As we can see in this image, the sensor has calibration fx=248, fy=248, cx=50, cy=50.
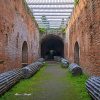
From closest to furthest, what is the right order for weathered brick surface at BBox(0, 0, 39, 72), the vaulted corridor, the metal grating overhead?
the vaulted corridor, weathered brick surface at BBox(0, 0, 39, 72), the metal grating overhead

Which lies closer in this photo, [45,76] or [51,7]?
[45,76]

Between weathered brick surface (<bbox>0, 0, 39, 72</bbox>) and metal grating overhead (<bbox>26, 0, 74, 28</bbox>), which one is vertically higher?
metal grating overhead (<bbox>26, 0, 74, 28</bbox>)

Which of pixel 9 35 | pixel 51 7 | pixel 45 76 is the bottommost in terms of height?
pixel 45 76

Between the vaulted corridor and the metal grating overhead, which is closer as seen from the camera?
the vaulted corridor

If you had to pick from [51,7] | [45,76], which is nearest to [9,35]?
[45,76]

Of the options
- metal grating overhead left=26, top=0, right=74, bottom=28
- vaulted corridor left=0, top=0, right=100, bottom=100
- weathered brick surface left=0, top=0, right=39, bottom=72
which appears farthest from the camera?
metal grating overhead left=26, top=0, right=74, bottom=28

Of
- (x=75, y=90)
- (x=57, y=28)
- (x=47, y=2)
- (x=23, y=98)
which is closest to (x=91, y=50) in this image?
(x=75, y=90)

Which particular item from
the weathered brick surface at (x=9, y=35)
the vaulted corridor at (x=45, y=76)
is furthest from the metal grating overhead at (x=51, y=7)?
the weathered brick surface at (x=9, y=35)

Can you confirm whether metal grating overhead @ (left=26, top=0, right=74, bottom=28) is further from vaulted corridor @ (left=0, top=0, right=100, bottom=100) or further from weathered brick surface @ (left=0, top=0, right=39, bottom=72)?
weathered brick surface @ (left=0, top=0, right=39, bottom=72)

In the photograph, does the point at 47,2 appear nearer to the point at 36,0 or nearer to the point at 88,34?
the point at 36,0

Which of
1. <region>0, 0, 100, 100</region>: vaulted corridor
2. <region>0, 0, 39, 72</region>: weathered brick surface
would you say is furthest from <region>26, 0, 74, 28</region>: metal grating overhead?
<region>0, 0, 39, 72</region>: weathered brick surface

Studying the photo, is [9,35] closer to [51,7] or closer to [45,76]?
[45,76]

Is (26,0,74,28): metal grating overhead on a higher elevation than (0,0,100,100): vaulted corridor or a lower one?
higher

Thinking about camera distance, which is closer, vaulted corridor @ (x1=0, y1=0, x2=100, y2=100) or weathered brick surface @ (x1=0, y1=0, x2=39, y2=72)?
vaulted corridor @ (x1=0, y1=0, x2=100, y2=100)
